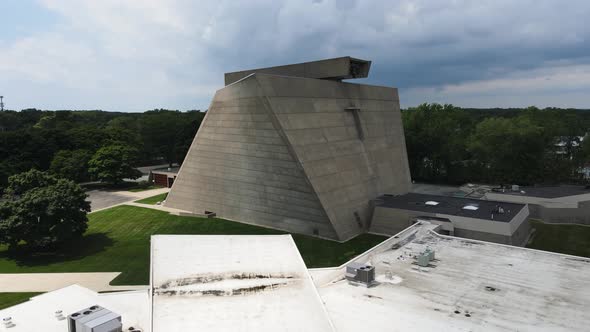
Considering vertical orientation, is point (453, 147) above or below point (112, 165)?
below

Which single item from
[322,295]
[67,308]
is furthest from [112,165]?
[322,295]

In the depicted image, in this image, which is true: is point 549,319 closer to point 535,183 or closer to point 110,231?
point 110,231

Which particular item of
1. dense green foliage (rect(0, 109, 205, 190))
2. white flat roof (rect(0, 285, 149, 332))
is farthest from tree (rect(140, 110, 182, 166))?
white flat roof (rect(0, 285, 149, 332))

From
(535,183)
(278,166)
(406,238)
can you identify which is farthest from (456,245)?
(535,183)

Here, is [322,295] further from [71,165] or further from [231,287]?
[71,165]

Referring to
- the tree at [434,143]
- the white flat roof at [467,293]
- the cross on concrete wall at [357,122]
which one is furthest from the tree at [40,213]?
the tree at [434,143]

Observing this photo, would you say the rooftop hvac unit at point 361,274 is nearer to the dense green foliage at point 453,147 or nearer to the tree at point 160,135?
the dense green foliage at point 453,147
